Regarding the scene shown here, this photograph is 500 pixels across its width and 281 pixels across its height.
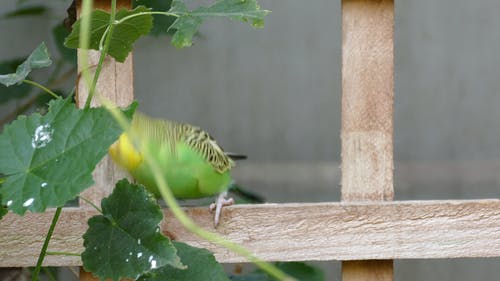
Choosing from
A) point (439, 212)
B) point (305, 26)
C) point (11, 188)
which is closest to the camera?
point (11, 188)

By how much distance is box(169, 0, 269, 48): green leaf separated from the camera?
1.10m

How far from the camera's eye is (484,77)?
254cm

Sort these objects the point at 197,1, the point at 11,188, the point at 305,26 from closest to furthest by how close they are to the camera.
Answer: the point at 11,188, the point at 197,1, the point at 305,26

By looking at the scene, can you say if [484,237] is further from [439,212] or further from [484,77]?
[484,77]

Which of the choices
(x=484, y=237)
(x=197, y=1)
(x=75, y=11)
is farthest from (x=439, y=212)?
(x=197, y=1)

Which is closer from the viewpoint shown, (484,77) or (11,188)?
(11,188)

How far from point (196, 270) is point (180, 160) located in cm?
25

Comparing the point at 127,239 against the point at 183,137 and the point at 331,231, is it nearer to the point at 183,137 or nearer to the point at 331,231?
the point at 183,137

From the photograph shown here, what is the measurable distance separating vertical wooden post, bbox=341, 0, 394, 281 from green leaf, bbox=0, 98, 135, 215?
58cm

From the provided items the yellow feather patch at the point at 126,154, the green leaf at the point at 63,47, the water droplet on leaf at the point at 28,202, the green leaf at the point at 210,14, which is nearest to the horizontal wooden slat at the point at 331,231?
the yellow feather patch at the point at 126,154

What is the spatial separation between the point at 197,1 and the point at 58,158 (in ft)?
4.54

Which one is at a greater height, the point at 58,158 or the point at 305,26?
the point at 305,26

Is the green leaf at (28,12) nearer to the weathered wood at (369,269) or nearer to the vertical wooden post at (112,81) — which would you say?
the vertical wooden post at (112,81)

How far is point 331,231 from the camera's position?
1450 mm
